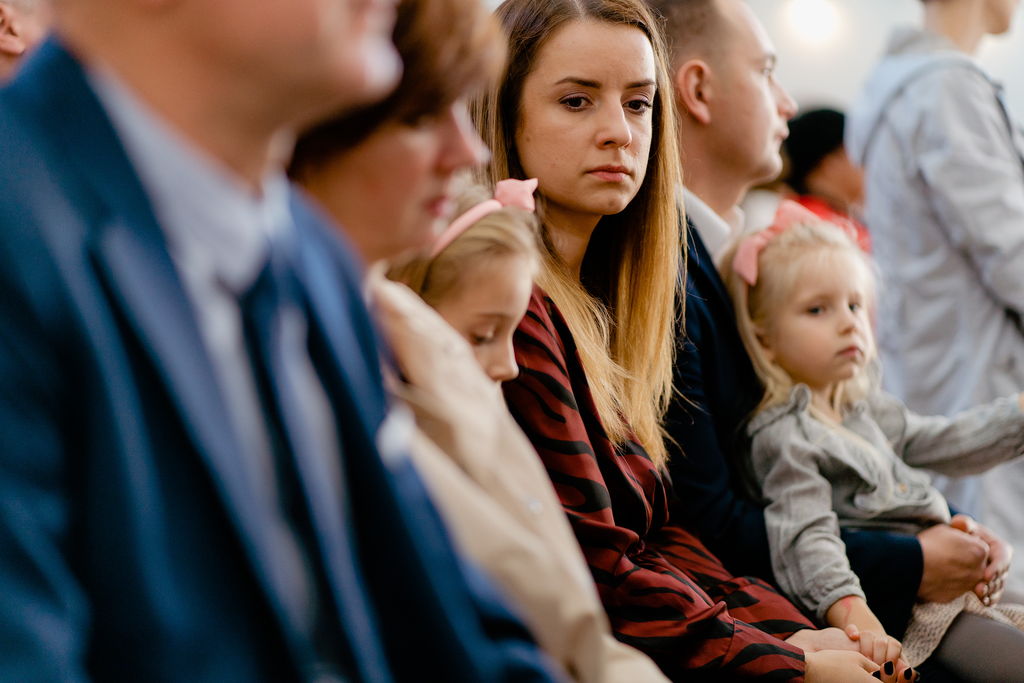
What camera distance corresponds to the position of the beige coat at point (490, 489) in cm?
79

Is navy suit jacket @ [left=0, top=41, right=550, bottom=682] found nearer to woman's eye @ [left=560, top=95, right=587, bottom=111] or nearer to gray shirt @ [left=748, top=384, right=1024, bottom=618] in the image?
woman's eye @ [left=560, top=95, right=587, bottom=111]

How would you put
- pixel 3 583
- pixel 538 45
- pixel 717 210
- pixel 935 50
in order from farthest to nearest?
pixel 935 50 → pixel 717 210 → pixel 538 45 → pixel 3 583

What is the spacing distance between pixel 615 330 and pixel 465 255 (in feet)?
1.88

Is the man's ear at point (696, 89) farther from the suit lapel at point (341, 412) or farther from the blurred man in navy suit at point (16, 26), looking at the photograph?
the suit lapel at point (341, 412)

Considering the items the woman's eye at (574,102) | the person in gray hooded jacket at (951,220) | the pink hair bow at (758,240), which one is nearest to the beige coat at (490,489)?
the woman's eye at (574,102)

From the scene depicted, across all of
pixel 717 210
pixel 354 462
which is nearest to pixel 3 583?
pixel 354 462

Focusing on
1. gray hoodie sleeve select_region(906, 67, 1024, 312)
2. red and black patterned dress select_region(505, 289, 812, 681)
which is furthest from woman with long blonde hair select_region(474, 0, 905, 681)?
gray hoodie sleeve select_region(906, 67, 1024, 312)

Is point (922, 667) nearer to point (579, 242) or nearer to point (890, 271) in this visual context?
point (579, 242)

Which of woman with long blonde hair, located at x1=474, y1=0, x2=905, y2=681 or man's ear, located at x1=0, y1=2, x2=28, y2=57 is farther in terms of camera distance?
man's ear, located at x1=0, y1=2, x2=28, y2=57

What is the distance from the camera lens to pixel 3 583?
0.54m

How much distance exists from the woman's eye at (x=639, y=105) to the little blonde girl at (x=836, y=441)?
0.49 m

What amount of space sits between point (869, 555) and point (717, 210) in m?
0.74

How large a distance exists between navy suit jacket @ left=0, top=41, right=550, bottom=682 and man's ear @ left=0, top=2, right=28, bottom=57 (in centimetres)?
83

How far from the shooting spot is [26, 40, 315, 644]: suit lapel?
567 millimetres
